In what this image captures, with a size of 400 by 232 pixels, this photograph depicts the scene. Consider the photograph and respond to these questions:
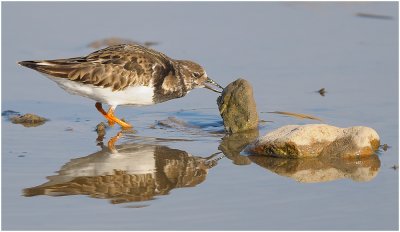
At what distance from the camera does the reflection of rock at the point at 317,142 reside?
8086 mm

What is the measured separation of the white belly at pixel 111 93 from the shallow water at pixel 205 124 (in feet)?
0.90

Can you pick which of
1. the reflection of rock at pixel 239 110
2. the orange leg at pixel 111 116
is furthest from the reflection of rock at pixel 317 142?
the orange leg at pixel 111 116

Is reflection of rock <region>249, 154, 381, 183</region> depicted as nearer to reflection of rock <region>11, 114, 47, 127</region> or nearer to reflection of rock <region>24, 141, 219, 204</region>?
reflection of rock <region>24, 141, 219, 204</region>

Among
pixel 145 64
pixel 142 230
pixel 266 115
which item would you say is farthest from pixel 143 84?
pixel 142 230

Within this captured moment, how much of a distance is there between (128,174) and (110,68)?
6.54 ft

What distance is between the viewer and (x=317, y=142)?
8141 millimetres

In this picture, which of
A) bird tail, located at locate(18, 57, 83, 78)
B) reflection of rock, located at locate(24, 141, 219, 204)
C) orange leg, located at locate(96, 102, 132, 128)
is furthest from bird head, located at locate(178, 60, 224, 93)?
reflection of rock, located at locate(24, 141, 219, 204)

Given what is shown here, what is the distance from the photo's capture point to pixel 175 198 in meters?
7.15

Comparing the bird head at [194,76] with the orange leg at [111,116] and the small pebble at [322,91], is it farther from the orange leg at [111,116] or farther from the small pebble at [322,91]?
the small pebble at [322,91]

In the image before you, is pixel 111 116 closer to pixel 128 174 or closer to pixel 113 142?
pixel 113 142

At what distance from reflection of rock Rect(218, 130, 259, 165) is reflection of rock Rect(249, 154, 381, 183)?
12 centimetres

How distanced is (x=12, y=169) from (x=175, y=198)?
1568mm

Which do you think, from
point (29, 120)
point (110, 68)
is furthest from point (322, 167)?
point (29, 120)

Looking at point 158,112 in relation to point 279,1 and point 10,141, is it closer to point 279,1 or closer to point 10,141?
point 10,141
